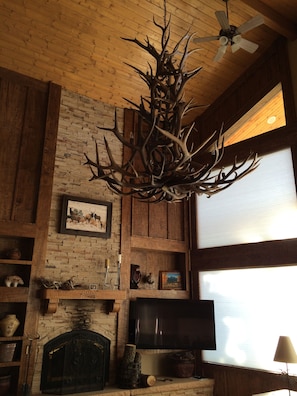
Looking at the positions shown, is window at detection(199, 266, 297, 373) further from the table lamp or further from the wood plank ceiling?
the wood plank ceiling

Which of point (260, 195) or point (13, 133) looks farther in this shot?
point (260, 195)

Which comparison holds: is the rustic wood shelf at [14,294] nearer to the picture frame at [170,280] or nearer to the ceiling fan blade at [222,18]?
the picture frame at [170,280]

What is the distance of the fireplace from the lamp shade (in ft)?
8.08

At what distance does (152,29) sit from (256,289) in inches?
173

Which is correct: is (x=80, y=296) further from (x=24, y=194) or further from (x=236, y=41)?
(x=236, y=41)

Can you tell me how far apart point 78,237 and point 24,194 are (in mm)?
1044

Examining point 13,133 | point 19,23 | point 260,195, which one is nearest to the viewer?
point 19,23

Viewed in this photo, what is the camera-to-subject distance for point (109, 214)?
5.74m

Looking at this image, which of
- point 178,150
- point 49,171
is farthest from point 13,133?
point 178,150

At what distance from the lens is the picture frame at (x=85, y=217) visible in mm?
5297

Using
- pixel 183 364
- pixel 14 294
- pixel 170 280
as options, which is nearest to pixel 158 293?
pixel 170 280

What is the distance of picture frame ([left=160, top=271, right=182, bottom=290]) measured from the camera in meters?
6.21

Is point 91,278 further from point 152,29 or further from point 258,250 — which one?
point 152,29

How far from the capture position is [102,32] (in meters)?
5.20
